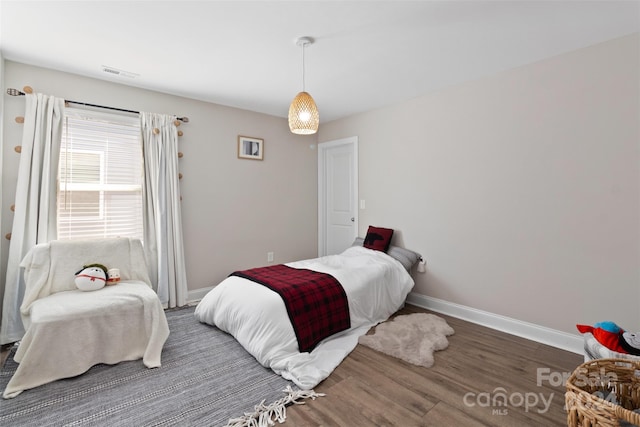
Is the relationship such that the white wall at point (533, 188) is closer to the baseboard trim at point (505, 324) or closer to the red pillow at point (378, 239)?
the baseboard trim at point (505, 324)

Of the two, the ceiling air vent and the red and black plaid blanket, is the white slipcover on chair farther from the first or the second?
the ceiling air vent

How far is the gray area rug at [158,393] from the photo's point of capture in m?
1.66

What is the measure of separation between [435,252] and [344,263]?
1057 millimetres

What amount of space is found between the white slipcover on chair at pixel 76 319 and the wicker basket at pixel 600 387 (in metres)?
2.40

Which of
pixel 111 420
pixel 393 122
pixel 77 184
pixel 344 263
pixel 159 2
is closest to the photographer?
pixel 111 420

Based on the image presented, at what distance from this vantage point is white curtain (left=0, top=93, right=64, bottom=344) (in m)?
2.50

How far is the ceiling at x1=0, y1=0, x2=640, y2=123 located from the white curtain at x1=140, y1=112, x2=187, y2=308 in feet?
1.72

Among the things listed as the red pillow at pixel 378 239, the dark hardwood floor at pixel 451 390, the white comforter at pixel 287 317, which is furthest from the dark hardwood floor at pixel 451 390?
the red pillow at pixel 378 239

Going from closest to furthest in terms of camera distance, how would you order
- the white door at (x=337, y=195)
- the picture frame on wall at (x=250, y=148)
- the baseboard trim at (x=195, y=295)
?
1. the baseboard trim at (x=195, y=295)
2. the picture frame on wall at (x=250, y=148)
3. the white door at (x=337, y=195)

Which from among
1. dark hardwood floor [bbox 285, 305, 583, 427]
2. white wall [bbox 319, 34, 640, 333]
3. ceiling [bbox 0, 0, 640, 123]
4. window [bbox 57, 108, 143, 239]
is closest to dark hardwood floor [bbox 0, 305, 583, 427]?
dark hardwood floor [bbox 285, 305, 583, 427]

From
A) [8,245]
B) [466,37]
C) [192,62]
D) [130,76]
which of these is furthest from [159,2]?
[8,245]

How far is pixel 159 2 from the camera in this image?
1867 mm

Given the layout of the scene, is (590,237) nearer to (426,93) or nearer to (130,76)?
(426,93)

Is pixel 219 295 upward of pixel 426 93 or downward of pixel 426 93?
downward
